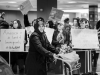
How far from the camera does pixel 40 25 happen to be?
348cm

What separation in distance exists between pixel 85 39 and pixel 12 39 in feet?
5.72

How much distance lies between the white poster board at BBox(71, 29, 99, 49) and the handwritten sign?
4.21ft

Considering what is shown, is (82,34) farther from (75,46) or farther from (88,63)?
(88,63)

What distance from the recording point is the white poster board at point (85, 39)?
4.71 m

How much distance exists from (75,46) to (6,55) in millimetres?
1855

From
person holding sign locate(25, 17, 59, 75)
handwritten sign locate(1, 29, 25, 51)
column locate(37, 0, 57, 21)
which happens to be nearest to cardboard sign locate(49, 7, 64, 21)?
handwritten sign locate(1, 29, 25, 51)

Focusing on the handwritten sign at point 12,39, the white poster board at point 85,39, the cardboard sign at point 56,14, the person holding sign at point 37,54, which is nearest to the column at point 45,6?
the cardboard sign at point 56,14

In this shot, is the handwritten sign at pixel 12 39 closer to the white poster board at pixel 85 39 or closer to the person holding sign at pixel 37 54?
the white poster board at pixel 85 39

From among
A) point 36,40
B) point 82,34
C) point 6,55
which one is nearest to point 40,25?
point 36,40

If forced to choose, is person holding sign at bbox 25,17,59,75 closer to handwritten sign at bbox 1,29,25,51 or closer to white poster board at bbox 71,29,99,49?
white poster board at bbox 71,29,99,49

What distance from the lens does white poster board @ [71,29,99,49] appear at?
4.71 m

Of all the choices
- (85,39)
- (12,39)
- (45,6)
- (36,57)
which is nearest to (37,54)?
(36,57)

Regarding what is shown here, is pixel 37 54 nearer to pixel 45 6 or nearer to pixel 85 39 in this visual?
pixel 85 39

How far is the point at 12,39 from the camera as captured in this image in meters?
5.20
